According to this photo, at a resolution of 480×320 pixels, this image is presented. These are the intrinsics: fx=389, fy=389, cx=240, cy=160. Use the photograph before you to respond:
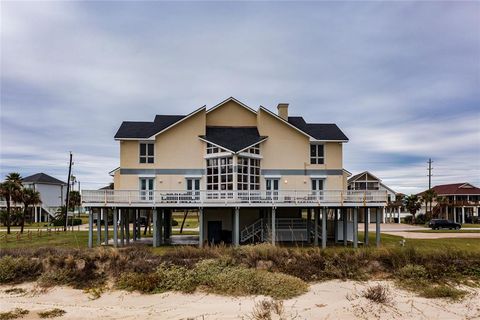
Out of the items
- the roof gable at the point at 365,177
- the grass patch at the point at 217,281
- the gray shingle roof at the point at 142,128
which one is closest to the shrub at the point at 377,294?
the grass patch at the point at 217,281

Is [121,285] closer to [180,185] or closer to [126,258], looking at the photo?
[126,258]

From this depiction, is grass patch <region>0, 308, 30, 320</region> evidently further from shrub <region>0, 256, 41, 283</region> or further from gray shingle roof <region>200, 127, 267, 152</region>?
gray shingle roof <region>200, 127, 267, 152</region>

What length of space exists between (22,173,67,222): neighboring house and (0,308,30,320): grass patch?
5074cm

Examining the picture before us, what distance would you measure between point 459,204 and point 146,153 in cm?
5257

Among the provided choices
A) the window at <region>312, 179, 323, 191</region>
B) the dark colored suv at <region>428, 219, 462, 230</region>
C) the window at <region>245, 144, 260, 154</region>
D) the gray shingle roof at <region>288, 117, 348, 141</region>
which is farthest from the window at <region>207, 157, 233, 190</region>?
the dark colored suv at <region>428, 219, 462, 230</region>

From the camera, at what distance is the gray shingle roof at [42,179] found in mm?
65312

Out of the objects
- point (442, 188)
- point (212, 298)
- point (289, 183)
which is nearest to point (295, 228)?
point (289, 183)

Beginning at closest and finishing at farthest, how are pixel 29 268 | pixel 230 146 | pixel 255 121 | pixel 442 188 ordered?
pixel 29 268 → pixel 230 146 → pixel 255 121 → pixel 442 188

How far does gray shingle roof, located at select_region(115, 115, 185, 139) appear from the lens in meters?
27.8

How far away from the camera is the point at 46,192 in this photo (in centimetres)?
6669

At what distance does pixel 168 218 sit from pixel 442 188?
5627 centimetres

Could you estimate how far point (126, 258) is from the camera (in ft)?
65.0

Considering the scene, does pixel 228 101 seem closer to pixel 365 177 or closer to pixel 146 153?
pixel 146 153

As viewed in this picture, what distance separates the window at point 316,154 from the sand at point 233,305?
12.7 meters
